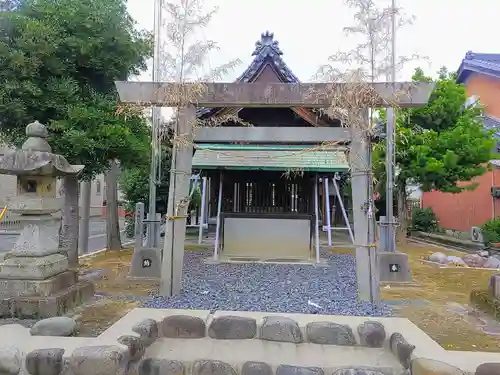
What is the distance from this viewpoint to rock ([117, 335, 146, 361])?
345 centimetres

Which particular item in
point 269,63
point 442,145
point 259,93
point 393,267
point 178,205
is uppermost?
point 269,63

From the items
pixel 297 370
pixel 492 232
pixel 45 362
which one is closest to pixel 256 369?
pixel 297 370

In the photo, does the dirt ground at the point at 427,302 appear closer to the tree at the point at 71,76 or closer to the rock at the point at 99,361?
the rock at the point at 99,361

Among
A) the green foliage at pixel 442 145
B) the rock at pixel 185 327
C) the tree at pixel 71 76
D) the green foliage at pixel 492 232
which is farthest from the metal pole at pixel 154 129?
the green foliage at pixel 492 232

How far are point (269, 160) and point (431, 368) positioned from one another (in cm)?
757

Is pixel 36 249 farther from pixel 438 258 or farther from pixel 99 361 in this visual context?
pixel 438 258

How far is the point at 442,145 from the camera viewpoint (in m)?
13.2

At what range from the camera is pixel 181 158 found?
20.7ft

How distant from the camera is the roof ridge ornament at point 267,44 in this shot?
11086 millimetres

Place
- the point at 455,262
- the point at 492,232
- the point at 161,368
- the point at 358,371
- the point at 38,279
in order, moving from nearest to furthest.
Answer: the point at 358,371, the point at 161,368, the point at 38,279, the point at 455,262, the point at 492,232

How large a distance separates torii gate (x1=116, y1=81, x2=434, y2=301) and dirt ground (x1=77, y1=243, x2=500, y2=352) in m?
0.86

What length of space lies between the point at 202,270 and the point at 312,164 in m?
3.83

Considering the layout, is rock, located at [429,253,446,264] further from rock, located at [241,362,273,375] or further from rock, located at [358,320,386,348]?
rock, located at [241,362,273,375]

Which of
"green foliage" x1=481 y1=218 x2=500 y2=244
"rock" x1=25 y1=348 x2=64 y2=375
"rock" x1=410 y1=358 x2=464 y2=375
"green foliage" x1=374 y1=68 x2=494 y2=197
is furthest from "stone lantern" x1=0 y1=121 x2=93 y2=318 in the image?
"green foliage" x1=481 y1=218 x2=500 y2=244
